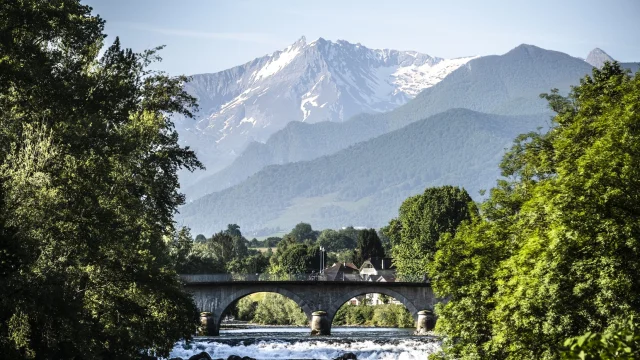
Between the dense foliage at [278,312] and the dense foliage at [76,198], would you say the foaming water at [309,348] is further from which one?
the dense foliage at [278,312]

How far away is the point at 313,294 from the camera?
117375 mm

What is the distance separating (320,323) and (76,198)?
77.6m

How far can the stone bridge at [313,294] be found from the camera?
11406cm

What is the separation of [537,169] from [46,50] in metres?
26.9

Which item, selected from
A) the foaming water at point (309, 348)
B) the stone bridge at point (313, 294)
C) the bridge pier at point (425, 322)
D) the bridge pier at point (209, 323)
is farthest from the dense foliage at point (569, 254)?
the stone bridge at point (313, 294)

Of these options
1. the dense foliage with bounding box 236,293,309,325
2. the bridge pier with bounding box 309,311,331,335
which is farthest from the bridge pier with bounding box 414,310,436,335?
the dense foliage with bounding box 236,293,309,325

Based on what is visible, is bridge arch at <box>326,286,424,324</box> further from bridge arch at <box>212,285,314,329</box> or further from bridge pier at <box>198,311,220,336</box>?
bridge pier at <box>198,311,220,336</box>

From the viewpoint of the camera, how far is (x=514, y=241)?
4925 cm

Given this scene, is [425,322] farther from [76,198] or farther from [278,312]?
[76,198]

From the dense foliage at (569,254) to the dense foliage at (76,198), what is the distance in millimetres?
16435

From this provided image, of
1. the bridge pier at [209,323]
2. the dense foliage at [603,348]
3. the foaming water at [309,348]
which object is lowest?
the dense foliage at [603,348]

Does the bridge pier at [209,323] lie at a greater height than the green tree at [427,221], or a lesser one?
lesser

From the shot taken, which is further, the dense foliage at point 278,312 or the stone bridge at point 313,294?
the dense foliage at point 278,312

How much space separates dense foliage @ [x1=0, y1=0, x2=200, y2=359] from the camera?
116 ft
